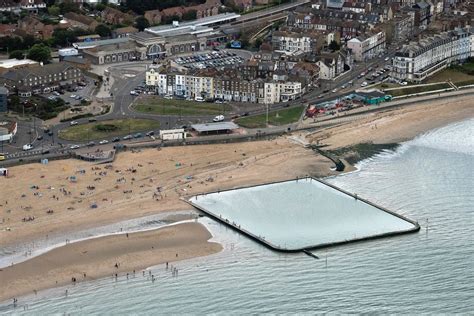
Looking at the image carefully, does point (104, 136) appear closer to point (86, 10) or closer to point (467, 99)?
point (467, 99)

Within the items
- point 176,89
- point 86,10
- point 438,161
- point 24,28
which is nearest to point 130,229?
point 438,161

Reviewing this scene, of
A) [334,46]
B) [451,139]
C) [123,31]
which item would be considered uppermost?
[123,31]

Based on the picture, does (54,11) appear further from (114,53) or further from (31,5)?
(114,53)

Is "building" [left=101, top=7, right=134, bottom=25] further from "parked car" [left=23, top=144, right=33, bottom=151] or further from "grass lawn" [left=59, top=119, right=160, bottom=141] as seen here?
"parked car" [left=23, top=144, right=33, bottom=151]

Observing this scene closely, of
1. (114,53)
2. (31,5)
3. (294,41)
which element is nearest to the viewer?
(114,53)

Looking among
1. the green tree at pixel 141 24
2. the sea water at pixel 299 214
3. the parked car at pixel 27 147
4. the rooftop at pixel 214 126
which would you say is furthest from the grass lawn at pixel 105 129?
the green tree at pixel 141 24

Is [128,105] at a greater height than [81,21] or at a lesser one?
lesser

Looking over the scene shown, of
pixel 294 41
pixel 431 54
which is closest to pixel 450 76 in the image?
pixel 431 54
